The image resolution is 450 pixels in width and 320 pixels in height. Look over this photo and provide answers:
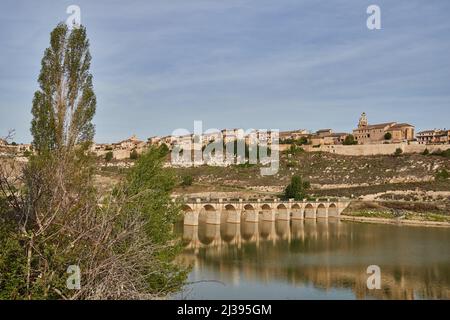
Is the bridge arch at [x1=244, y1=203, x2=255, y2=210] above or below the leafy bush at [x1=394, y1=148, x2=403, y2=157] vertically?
below

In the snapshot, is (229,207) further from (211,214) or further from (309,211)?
(309,211)

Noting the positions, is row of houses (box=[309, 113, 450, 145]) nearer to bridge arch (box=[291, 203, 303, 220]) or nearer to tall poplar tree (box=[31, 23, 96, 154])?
bridge arch (box=[291, 203, 303, 220])

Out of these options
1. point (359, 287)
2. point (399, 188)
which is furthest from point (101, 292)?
point (399, 188)

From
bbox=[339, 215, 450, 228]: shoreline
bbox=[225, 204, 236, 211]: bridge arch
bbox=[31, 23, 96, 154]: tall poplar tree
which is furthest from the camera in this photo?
bbox=[225, 204, 236, 211]: bridge arch

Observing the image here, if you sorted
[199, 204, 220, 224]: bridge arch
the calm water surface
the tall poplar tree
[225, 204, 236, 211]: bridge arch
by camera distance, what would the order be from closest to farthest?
the tall poplar tree
the calm water surface
[199, 204, 220, 224]: bridge arch
[225, 204, 236, 211]: bridge arch

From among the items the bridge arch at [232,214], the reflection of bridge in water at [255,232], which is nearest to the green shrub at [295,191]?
the reflection of bridge in water at [255,232]

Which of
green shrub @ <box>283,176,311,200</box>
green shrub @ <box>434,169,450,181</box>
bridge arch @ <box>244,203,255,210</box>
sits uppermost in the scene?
green shrub @ <box>434,169,450,181</box>

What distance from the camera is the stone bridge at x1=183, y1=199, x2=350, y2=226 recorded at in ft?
157

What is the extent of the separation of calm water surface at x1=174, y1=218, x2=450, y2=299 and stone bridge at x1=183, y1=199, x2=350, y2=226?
5.33 feet

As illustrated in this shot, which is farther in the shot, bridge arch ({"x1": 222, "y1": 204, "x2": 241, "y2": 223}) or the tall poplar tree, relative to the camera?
bridge arch ({"x1": 222, "y1": 204, "x2": 241, "y2": 223})

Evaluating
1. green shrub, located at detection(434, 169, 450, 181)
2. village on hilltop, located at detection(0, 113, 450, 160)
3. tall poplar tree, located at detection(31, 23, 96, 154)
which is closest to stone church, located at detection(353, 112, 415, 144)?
village on hilltop, located at detection(0, 113, 450, 160)
